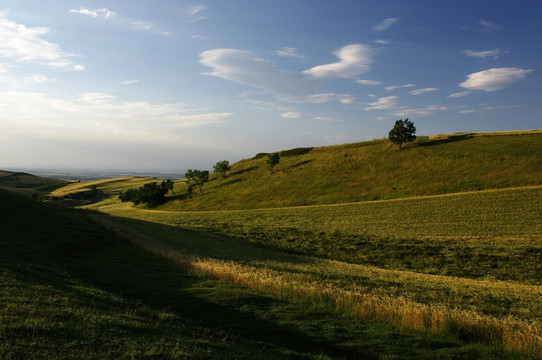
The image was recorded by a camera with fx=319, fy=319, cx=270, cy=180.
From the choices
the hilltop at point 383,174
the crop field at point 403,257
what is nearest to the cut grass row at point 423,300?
the crop field at point 403,257

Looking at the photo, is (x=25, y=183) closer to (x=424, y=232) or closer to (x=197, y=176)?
(x=197, y=176)

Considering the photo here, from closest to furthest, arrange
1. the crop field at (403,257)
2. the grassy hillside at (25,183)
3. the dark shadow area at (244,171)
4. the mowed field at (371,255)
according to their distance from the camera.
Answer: the mowed field at (371,255), the crop field at (403,257), the dark shadow area at (244,171), the grassy hillside at (25,183)

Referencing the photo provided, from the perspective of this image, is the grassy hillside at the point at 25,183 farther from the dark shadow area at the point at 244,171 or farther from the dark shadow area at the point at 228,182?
the dark shadow area at the point at 228,182

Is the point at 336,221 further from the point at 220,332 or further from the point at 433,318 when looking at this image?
the point at 220,332

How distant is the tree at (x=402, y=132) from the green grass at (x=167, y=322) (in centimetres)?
8567

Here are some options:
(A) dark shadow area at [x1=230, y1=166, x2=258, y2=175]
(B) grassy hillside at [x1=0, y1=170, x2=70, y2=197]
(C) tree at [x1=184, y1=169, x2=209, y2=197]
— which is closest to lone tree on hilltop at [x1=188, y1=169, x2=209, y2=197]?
(C) tree at [x1=184, y1=169, x2=209, y2=197]

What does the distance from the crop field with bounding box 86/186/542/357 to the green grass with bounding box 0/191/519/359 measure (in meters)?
1.15

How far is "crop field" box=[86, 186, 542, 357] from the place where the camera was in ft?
46.8

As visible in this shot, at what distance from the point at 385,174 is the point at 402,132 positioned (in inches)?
890

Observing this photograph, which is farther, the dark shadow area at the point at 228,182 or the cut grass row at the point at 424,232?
the dark shadow area at the point at 228,182

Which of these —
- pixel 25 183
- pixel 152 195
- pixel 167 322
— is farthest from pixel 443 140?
pixel 25 183

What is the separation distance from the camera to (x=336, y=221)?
2119 inches

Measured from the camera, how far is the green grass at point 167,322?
859 cm

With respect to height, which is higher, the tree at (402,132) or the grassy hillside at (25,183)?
the tree at (402,132)
